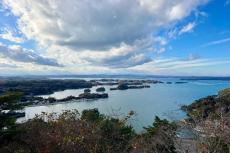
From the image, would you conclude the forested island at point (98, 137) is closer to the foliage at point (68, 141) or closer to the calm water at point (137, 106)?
the foliage at point (68, 141)

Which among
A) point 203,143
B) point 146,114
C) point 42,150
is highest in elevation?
point 203,143

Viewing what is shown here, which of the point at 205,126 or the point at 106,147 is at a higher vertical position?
the point at 205,126

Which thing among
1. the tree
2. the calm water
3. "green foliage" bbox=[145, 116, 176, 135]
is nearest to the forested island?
the tree

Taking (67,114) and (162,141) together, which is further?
(67,114)

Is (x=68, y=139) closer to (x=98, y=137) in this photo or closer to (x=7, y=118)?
(x=98, y=137)

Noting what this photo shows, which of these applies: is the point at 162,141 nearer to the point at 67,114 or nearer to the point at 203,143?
the point at 203,143

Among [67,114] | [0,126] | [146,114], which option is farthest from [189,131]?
[146,114]

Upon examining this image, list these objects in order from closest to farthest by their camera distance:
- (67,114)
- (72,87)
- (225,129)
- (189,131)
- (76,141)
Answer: (225,129)
(189,131)
(76,141)
(67,114)
(72,87)

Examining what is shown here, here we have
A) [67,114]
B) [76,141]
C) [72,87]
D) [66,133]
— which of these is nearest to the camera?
[76,141]

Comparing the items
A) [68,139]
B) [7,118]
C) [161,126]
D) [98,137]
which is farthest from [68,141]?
[7,118]

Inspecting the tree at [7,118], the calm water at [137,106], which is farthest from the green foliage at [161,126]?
the tree at [7,118]

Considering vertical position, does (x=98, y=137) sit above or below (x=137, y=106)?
above
